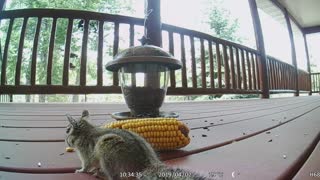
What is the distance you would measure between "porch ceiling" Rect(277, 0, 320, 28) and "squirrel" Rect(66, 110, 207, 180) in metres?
8.32

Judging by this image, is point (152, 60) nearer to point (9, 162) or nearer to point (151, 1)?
A: point (9, 162)

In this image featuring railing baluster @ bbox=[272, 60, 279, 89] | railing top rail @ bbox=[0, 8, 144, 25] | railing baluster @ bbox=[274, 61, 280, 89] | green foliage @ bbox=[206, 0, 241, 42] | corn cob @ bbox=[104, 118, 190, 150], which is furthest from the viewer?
green foliage @ bbox=[206, 0, 241, 42]

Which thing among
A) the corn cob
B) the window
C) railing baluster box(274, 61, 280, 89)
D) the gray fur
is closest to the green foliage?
the window

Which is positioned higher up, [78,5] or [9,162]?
[78,5]

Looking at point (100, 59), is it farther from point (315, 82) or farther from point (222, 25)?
point (222, 25)

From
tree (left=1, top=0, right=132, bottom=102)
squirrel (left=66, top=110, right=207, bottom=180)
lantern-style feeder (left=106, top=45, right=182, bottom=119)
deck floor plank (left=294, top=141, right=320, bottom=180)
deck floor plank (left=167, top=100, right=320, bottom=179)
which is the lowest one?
deck floor plank (left=167, top=100, right=320, bottom=179)

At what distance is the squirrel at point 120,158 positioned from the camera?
0.36 metres

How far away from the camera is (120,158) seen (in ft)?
1.34

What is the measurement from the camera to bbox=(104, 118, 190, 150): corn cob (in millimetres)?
613

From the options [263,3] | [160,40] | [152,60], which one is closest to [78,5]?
[263,3]

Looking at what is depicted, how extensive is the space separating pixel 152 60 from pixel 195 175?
0.67 metres

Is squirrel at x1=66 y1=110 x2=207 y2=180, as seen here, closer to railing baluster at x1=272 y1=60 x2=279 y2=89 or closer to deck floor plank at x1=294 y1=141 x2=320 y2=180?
deck floor plank at x1=294 y1=141 x2=320 y2=180

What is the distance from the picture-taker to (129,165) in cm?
40

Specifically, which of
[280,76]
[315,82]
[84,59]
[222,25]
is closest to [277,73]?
[280,76]
